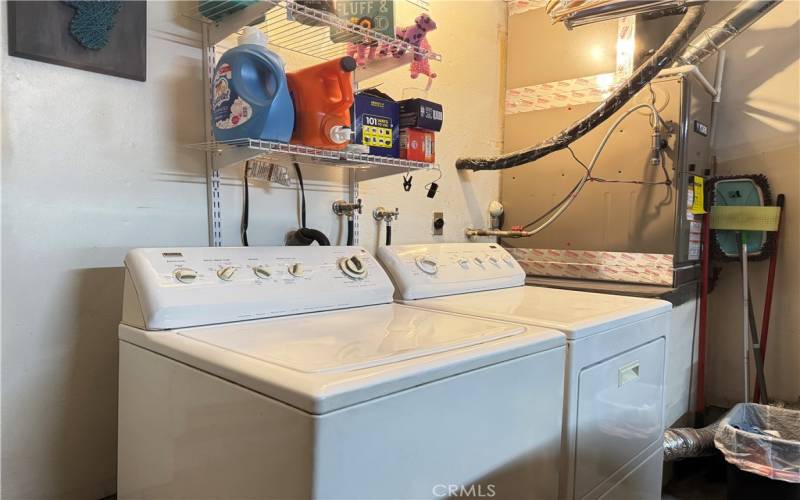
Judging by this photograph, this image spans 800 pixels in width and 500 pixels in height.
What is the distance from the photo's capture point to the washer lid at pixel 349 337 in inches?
34.7

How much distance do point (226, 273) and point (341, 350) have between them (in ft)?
1.43

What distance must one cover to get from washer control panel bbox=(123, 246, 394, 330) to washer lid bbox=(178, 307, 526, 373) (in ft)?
0.16

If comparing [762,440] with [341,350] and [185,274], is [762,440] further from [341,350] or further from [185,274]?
[185,274]

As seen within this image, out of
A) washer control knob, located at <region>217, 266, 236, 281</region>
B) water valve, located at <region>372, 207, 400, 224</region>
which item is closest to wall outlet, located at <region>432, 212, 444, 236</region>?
water valve, located at <region>372, 207, 400, 224</region>

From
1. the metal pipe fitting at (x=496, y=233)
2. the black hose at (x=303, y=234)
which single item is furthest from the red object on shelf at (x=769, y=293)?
the black hose at (x=303, y=234)

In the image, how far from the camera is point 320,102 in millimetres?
1354

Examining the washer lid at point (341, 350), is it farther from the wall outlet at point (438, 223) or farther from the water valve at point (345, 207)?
the wall outlet at point (438, 223)

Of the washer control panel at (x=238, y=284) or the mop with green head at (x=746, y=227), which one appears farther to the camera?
the mop with green head at (x=746, y=227)

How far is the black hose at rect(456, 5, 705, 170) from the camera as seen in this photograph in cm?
195

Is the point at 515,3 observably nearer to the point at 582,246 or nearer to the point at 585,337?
the point at 582,246

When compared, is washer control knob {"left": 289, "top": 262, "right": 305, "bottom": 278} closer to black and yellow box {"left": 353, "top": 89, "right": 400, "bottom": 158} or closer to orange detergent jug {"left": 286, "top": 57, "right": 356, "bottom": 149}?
orange detergent jug {"left": 286, "top": 57, "right": 356, "bottom": 149}

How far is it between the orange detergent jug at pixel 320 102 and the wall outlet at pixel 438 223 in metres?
1.00

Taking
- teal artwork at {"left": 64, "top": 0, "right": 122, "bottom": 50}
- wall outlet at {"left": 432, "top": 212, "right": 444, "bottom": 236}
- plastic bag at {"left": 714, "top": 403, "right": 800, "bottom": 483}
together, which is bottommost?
plastic bag at {"left": 714, "top": 403, "right": 800, "bottom": 483}

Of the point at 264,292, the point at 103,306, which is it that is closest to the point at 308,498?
the point at 264,292
